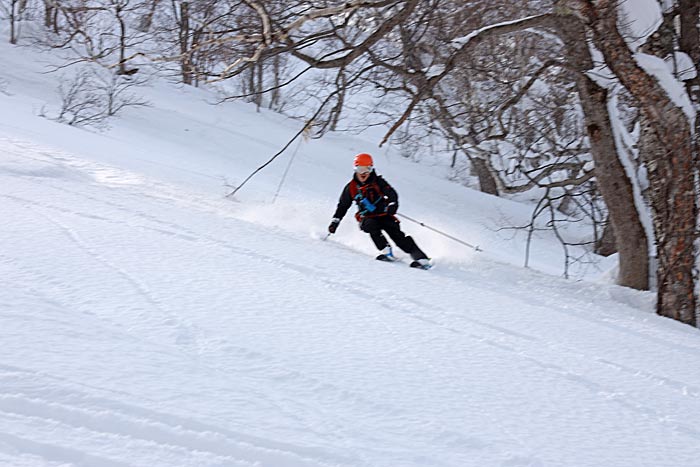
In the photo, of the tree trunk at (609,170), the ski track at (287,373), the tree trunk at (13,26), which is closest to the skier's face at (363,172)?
the ski track at (287,373)

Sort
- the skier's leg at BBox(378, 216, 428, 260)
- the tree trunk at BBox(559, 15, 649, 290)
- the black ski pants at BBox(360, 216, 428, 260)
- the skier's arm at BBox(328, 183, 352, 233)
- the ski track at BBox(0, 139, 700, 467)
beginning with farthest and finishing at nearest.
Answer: the skier's arm at BBox(328, 183, 352, 233) → the black ski pants at BBox(360, 216, 428, 260) → the skier's leg at BBox(378, 216, 428, 260) → the tree trunk at BBox(559, 15, 649, 290) → the ski track at BBox(0, 139, 700, 467)

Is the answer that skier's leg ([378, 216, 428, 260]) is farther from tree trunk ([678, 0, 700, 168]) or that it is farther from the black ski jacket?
tree trunk ([678, 0, 700, 168])

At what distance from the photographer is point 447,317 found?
195 inches

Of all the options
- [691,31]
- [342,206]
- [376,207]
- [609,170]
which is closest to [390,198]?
[376,207]

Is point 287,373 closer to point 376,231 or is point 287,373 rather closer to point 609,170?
point 376,231

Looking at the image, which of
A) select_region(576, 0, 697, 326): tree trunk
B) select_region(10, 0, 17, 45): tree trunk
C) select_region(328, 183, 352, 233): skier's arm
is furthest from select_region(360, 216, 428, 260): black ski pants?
select_region(10, 0, 17, 45): tree trunk

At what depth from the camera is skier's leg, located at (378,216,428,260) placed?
7.50 meters

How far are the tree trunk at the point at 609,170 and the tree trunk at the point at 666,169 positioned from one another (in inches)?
30.2

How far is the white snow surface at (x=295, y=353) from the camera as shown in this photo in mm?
2729

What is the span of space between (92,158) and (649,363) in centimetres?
971

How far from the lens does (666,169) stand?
634 centimetres

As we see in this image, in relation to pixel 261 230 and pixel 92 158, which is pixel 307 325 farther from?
pixel 92 158

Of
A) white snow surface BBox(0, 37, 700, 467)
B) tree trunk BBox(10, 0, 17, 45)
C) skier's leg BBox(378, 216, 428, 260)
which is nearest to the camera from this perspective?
white snow surface BBox(0, 37, 700, 467)

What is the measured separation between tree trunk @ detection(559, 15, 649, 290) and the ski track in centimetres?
112
